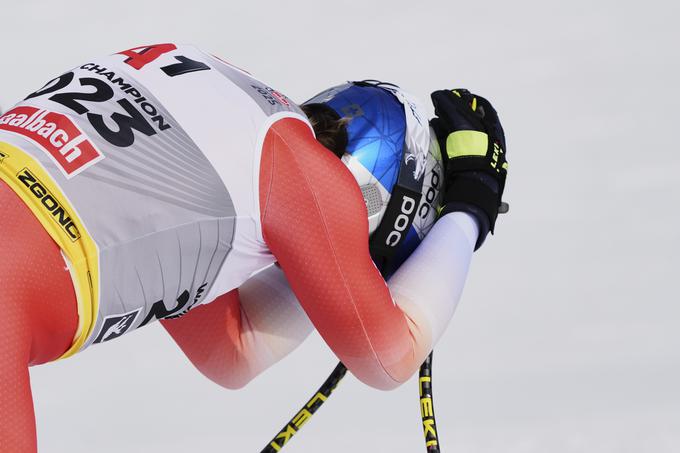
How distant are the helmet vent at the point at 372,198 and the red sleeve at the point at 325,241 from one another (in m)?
0.25

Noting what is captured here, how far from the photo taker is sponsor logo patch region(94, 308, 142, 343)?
2846 mm

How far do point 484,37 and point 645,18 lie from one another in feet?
2.75

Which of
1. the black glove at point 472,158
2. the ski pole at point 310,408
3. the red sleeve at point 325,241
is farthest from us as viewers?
the ski pole at point 310,408

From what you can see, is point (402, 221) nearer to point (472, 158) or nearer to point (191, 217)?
point (472, 158)

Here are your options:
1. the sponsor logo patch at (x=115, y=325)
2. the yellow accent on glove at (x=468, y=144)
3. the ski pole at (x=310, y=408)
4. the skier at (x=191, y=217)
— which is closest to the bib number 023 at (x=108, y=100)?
the skier at (x=191, y=217)

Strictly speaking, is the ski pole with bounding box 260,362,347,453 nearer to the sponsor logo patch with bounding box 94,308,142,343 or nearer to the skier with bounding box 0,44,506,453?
the skier with bounding box 0,44,506,453

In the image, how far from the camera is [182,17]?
5.65 m

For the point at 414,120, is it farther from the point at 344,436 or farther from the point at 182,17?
the point at 182,17

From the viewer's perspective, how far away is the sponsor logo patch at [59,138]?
2750 mm

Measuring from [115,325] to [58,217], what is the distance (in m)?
0.33

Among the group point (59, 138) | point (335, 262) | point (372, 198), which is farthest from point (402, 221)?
point (59, 138)

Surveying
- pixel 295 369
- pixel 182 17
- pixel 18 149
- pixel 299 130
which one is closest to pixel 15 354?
pixel 18 149

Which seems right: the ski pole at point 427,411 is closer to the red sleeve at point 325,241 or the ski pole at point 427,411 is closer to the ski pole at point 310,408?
the ski pole at point 310,408

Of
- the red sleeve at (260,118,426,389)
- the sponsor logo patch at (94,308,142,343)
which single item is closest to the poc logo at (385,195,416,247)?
the red sleeve at (260,118,426,389)
